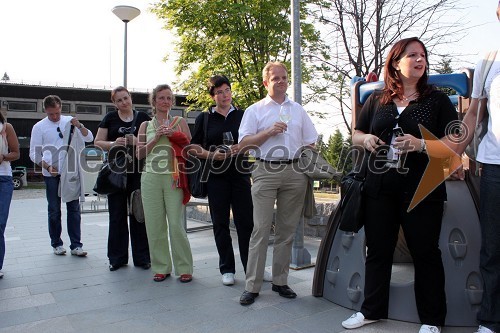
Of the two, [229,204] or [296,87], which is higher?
[296,87]

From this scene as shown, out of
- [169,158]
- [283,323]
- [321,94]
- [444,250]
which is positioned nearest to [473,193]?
[444,250]

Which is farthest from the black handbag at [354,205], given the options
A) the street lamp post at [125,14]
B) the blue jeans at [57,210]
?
the street lamp post at [125,14]

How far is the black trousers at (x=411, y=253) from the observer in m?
2.79

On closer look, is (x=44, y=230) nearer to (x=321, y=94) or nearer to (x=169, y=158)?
(x=169, y=158)

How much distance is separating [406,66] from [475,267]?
150cm

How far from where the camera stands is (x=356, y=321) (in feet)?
9.76

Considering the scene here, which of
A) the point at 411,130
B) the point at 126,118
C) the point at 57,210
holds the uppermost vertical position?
the point at 126,118

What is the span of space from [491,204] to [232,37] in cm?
1034

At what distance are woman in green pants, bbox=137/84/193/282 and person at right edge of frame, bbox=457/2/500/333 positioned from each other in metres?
2.61

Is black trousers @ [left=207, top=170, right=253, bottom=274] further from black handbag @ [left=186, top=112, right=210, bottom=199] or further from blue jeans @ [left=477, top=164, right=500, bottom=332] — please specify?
blue jeans @ [left=477, top=164, right=500, bottom=332]

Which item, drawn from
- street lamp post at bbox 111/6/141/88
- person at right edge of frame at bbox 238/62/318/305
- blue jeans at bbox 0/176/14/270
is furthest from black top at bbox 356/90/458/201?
street lamp post at bbox 111/6/141/88

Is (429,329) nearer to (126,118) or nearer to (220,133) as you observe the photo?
(220,133)

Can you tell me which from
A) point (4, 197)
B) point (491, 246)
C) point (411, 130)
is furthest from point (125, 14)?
point (491, 246)

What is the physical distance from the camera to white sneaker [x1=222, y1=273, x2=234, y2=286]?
13.3ft
